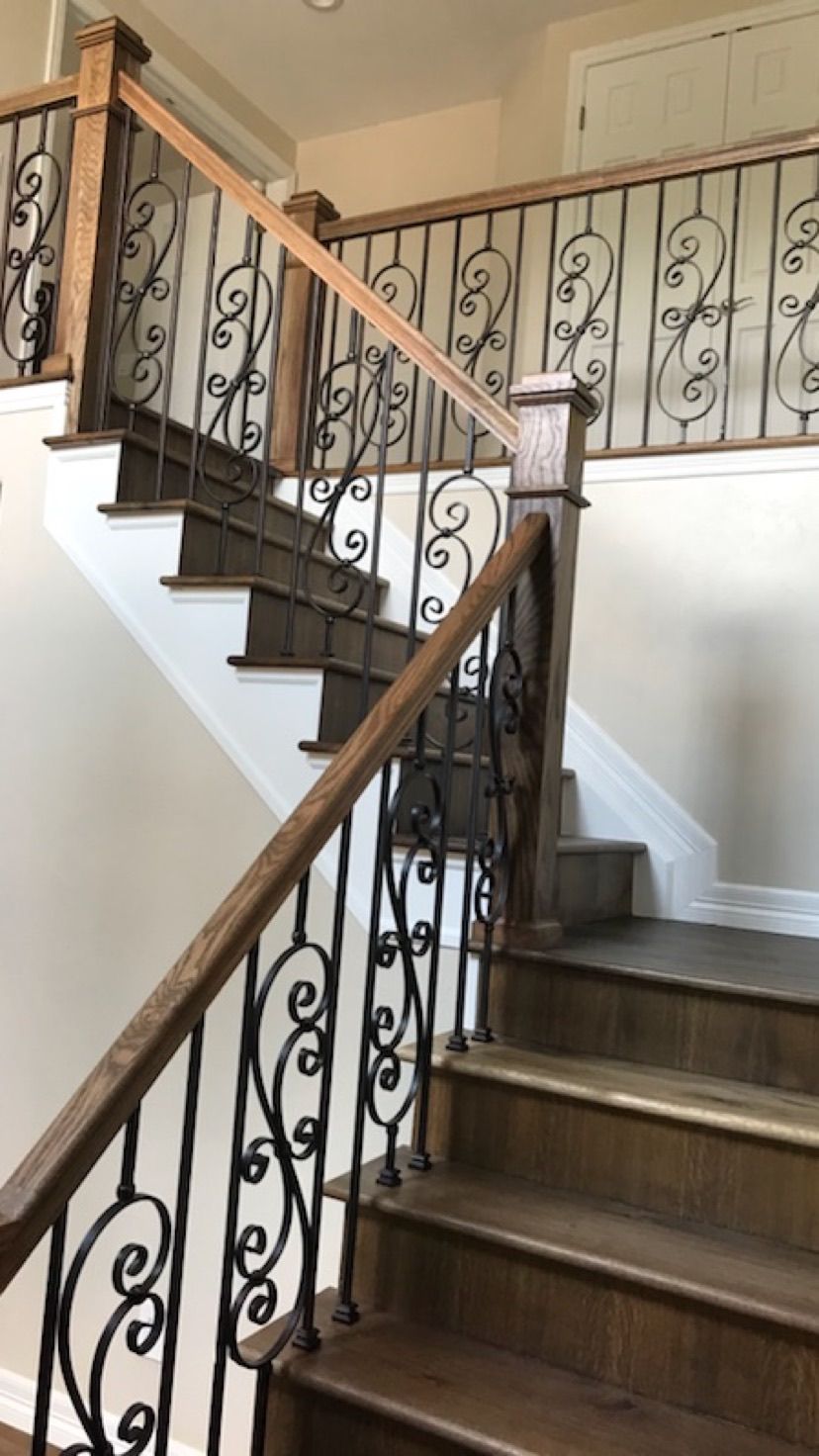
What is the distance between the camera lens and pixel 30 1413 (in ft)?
9.75

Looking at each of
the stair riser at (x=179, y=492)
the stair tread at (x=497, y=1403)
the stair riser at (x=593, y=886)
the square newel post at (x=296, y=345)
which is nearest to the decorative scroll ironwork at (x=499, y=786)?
the stair riser at (x=593, y=886)

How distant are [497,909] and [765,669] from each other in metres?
1.31

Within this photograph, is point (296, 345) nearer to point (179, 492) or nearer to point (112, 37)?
point (179, 492)

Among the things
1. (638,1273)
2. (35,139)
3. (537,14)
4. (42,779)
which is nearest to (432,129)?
(537,14)

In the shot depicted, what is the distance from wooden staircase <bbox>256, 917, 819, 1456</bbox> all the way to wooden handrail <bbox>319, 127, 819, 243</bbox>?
2.27m

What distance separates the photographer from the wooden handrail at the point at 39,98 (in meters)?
3.08

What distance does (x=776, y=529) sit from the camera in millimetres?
3072

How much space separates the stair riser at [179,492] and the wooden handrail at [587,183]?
1013 millimetres

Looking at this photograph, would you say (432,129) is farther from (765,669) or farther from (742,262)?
(765,669)

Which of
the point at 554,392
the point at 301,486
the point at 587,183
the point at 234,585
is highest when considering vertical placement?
the point at 587,183

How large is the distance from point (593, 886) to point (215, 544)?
4.38ft

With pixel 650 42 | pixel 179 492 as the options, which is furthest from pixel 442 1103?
pixel 650 42

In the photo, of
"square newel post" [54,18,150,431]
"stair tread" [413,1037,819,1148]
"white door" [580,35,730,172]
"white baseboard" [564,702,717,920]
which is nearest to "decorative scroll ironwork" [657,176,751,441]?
"white door" [580,35,730,172]

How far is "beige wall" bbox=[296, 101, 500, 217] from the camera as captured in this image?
5363 mm
